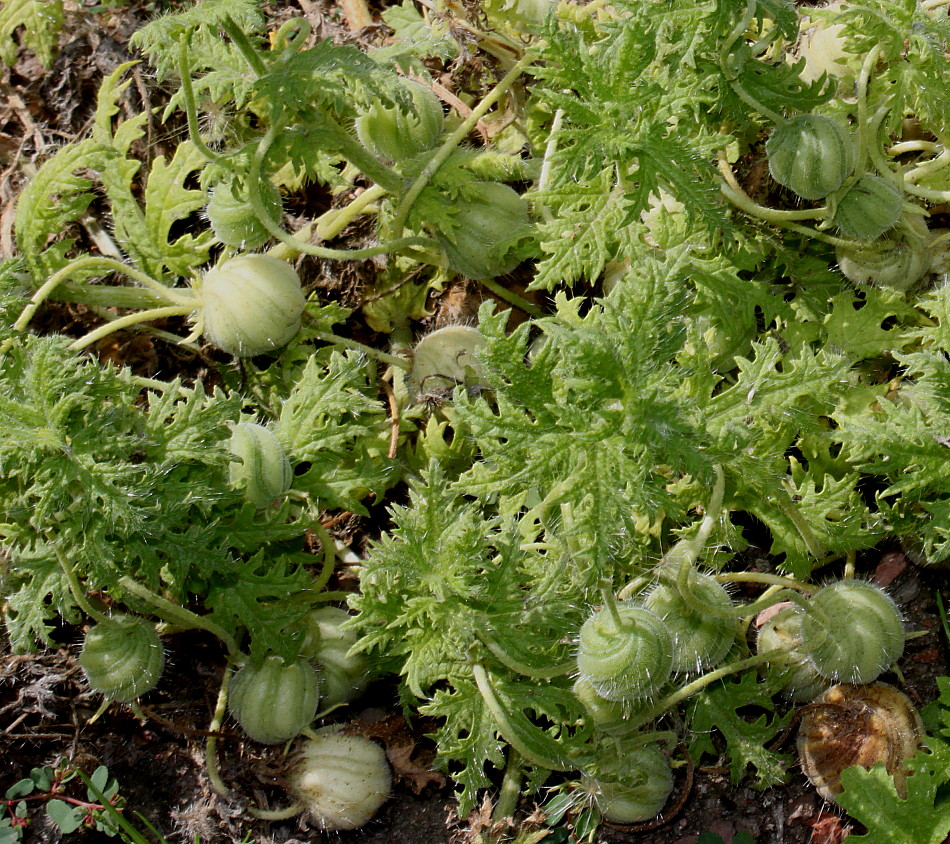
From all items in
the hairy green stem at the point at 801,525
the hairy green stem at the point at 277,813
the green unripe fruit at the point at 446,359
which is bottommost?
the hairy green stem at the point at 277,813

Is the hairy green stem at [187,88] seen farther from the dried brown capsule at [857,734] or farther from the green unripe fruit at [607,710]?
the dried brown capsule at [857,734]

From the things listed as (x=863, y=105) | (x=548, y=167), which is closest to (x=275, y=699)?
(x=548, y=167)

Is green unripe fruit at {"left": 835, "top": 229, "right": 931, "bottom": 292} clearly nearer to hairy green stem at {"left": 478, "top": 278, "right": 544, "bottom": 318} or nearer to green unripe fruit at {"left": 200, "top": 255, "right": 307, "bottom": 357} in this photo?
hairy green stem at {"left": 478, "top": 278, "right": 544, "bottom": 318}

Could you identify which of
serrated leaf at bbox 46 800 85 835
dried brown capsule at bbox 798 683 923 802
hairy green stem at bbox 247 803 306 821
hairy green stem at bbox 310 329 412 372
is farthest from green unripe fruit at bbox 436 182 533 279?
serrated leaf at bbox 46 800 85 835

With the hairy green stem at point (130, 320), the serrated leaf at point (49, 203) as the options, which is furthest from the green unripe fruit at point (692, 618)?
the serrated leaf at point (49, 203)

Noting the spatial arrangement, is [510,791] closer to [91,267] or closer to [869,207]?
[869,207]
